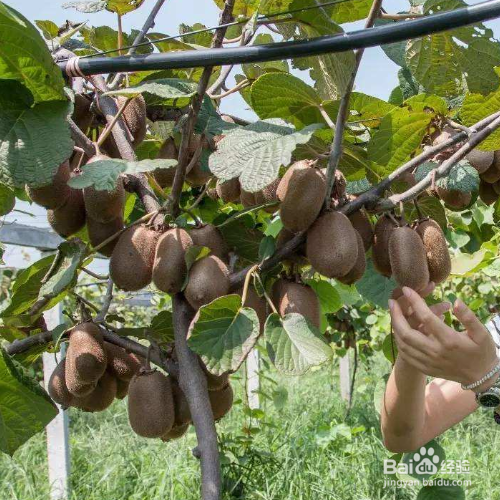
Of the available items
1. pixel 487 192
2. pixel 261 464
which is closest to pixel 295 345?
pixel 487 192

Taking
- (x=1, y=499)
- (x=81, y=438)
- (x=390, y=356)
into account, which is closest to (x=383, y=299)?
(x=390, y=356)

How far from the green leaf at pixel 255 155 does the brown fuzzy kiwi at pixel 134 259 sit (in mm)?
161

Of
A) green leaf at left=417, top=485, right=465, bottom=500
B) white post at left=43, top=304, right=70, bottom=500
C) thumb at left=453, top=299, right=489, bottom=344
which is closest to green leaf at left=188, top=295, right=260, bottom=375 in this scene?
thumb at left=453, top=299, right=489, bottom=344

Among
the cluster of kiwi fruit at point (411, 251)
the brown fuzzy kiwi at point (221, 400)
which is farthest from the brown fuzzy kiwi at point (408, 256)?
the brown fuzzy kiwi at point (221, 400)

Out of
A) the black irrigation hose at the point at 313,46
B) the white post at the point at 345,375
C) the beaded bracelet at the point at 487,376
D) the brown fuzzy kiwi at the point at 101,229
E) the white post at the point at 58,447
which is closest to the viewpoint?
the black irrigation hose at the point at 313,46

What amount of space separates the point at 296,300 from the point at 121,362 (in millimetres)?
334

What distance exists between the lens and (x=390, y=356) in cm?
141

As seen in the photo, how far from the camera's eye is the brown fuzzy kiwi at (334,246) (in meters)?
0.80

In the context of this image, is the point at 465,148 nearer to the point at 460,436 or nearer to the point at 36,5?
the point at 36,5

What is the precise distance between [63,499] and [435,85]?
2.60 m

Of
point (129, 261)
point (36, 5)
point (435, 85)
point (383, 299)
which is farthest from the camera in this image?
point (36, 5)

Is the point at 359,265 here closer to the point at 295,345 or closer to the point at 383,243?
the point at 383,243

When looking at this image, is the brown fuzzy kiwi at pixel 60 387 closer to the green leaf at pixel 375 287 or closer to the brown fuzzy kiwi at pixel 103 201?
the brown fuzzy kiwi at pixel 103 201

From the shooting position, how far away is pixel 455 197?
100 centimetres
